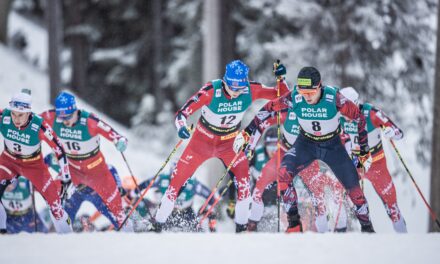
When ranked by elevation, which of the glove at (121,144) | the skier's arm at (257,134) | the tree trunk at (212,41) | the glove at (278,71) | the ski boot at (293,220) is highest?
the tree trunk at (212,41)

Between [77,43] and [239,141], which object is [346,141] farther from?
[77,43]

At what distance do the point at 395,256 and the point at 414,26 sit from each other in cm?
955

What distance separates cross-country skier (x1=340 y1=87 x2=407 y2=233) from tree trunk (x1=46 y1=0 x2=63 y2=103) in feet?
31.9

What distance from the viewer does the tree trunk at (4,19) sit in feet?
58.1

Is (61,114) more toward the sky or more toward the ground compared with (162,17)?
more toward the ground

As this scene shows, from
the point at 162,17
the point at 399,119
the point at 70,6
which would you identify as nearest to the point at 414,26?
the point at 399,119

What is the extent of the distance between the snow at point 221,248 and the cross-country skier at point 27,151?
4.81 feet

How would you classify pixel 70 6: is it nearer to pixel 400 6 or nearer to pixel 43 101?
pixel 43 101

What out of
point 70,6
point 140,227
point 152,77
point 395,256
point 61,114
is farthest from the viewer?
point 152,77

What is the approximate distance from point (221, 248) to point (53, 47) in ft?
38.2

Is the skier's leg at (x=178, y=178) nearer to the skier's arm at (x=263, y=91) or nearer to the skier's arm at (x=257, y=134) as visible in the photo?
the skier's arm at (x=257, y=134)

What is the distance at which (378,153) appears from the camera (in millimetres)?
8492

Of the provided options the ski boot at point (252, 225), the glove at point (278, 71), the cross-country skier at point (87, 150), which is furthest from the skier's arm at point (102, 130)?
the glove at point (278, 71)

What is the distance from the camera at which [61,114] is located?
310 inches
